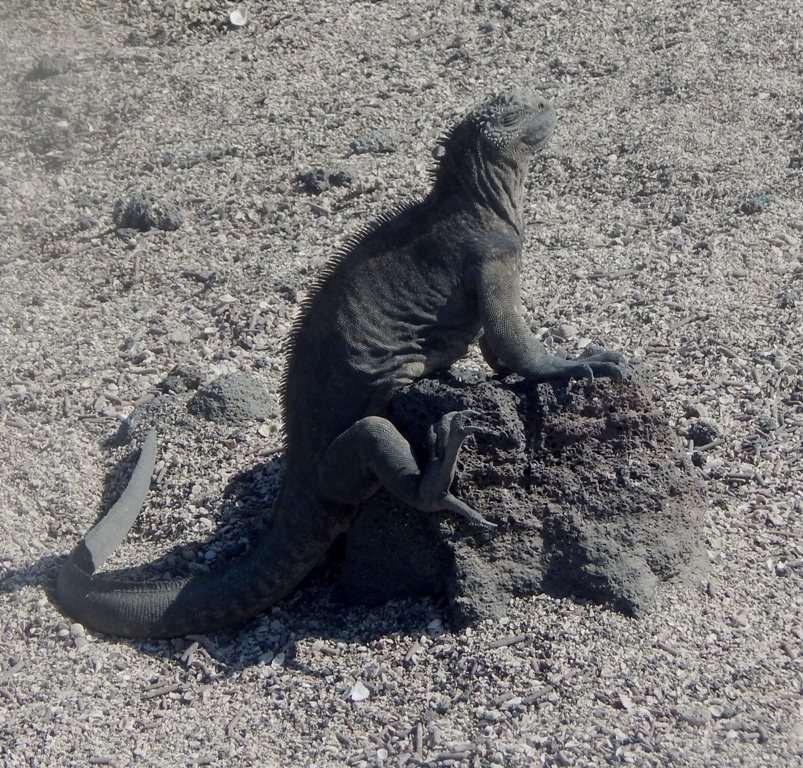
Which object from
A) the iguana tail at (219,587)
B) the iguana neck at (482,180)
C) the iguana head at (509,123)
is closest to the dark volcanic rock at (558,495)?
the iguana tail at (219,587)

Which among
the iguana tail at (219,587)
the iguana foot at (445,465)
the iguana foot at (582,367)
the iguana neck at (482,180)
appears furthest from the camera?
the iguana tail at (219,587)

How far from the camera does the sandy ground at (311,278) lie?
395 cm

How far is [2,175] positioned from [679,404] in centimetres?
549

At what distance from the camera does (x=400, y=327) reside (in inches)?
168

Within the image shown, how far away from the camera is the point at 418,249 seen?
14.0ft

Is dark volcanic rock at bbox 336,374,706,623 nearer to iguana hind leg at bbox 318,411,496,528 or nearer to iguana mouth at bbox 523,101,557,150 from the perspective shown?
iguana hind leg at bbox 318,411,496,528

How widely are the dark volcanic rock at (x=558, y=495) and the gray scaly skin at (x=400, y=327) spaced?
113 millimetres

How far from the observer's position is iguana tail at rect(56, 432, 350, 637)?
14.7 ft

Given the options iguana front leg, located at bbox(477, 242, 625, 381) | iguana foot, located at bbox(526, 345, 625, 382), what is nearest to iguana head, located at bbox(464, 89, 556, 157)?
iguana front leg, located at bbox(477, 242, 625, 381)

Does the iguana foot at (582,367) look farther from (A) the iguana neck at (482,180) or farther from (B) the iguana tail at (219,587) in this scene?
(B) the iguana tail at (219,587)

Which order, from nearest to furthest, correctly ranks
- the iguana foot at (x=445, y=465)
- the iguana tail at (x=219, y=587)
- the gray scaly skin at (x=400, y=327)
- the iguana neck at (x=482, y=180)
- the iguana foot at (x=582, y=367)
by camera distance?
1. the iguana foot at (x=445, y=465)
2. the iguana foot at (x=582, y=367)
3. the gray scaly skin at (x=400, y=327)
4. the iguana neck at (x=482, y=180)
5. the iguana tail at (x=219, y=587)

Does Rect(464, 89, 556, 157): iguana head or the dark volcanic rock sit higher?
Rect(464, 89, 556, 157): iguana head

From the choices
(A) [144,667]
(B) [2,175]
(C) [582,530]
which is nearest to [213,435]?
(A) [144,667]

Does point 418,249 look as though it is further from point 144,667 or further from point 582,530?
point 144,667
